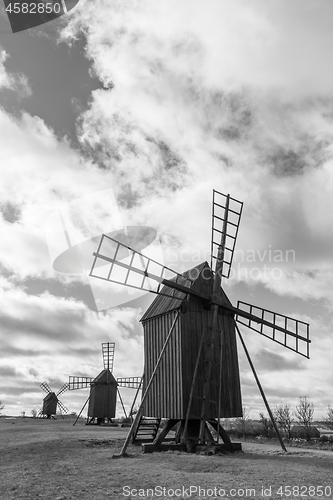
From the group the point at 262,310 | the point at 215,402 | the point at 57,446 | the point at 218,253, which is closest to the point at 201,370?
the point at 215,402

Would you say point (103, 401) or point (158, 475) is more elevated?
point (158, 475)

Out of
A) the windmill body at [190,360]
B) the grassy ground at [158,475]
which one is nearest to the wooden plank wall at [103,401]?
the windmill body at [190,360]

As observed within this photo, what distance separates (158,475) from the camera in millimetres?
10422

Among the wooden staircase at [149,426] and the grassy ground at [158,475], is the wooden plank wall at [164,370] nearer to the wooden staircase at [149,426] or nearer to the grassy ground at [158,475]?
the wooden staircase at [149,426]

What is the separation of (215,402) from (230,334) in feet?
11.6

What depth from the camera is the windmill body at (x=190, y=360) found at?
Result: 16.9m

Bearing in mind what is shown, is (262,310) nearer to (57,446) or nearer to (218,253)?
(218,253)

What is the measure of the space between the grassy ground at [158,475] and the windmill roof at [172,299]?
20.1 ft

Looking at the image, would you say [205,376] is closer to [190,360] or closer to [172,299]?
[190,360]

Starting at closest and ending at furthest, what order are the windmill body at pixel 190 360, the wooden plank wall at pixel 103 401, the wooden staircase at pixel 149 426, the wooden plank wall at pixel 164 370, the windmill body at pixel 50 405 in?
the windmill body at pixel 190 360 → the wooden plank wall at pixel 164 370 → the wooden staircase at pixel 149 426 → the wooden plank wall at pixel 103 401 → the windmill body at pixel 50 405

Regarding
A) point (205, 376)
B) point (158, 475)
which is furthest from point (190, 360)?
point (158, 475)

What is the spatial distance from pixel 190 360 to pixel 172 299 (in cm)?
311

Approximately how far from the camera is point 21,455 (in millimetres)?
14664

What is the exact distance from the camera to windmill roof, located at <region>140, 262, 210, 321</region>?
59.6 ft
